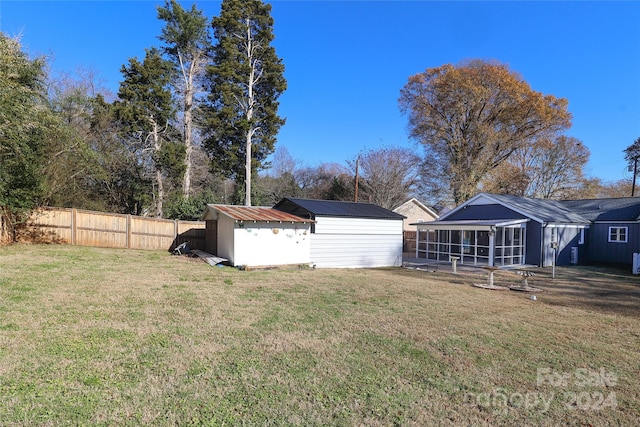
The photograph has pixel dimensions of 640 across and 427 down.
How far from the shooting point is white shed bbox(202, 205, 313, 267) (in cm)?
1226

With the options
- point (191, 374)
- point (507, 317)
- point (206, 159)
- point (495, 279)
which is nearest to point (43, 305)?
point (191, 374)

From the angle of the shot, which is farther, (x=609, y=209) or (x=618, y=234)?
(x=609, y=209)

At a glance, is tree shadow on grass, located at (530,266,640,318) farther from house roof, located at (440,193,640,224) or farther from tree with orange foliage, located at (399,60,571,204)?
tree with orange foliage, located at (399,60,571,204)

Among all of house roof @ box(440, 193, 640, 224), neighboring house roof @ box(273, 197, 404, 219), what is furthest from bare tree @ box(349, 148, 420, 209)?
neighboring house roof @ box(273, 197, 404, 219)

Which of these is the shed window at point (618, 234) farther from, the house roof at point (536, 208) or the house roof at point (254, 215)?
the house roof at point (254, 215)

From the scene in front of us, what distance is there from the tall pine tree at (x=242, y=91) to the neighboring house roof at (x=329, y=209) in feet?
21.5

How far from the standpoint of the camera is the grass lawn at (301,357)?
2.99m

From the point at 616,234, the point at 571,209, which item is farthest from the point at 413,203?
the point at 616,234

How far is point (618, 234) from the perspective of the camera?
1711 centimetres

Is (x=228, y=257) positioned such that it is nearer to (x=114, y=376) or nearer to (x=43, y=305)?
(x=43, y=305)

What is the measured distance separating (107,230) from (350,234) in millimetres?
10812

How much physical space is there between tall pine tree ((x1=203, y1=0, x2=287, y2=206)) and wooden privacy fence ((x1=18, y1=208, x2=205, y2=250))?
5.02 meters

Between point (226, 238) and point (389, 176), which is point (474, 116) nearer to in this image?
point (389, 176)

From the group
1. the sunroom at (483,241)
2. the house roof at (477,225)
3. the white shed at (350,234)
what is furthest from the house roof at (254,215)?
the sunroom at (483,241)
